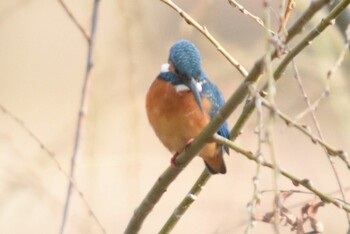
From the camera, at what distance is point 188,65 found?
2256 millimetres

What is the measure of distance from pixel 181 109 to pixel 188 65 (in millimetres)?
205

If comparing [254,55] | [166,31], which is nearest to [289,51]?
[254,55]

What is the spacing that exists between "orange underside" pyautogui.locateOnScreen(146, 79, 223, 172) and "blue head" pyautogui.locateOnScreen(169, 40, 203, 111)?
9 cm

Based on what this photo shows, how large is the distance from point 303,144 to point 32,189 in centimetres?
253

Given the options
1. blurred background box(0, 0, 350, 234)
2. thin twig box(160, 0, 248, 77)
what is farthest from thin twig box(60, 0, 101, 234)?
blurred background box(0, 0, 350, 234)

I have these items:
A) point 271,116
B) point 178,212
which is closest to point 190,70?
point 178,212

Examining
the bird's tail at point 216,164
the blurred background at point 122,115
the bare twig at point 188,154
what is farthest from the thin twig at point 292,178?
the blurred background at point 122,115

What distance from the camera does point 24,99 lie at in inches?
213

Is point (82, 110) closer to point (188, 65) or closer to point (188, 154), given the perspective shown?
point (188, 154)

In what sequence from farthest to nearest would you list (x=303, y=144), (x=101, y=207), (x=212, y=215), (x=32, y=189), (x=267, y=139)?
(x=303, y=144), (x=101, y=207), (x=212, y=215), (x=32, y=189), (x=267, y=139)

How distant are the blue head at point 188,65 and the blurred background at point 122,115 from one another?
0.36 metres

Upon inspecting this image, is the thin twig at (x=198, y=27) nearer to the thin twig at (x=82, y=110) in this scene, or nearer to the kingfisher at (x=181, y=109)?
the kingfisher at (x=181, y=109)

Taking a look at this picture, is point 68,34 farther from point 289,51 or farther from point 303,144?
point 289,51

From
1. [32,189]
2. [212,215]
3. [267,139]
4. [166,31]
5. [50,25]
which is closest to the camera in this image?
[267,139]
